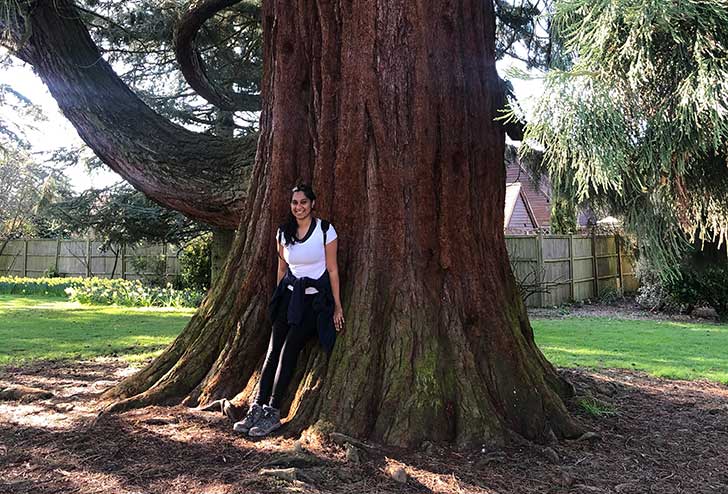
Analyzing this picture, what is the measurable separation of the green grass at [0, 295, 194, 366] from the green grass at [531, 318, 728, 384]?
5.65 m

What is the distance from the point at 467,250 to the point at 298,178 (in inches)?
51.9

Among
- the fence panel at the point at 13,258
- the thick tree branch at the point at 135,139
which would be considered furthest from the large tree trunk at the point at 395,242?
the fence panel at the point at 13,258

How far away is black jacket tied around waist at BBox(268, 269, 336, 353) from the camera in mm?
3736

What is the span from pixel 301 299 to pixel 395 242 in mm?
714

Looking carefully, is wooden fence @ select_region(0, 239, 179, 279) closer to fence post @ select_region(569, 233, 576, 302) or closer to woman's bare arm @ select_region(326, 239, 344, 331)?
fence post @ select_region(569, 233, 576, 302)

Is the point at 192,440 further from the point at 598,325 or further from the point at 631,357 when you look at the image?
the point at 598,325

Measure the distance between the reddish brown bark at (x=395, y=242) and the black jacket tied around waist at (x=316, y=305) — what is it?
0.11 m

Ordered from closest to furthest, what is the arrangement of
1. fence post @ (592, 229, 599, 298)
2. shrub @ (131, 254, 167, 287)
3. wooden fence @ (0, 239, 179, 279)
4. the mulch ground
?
the mulch ground → fence post @ (592, 229, 599, 298) → shrub @ (131, 254, 167, 287) → wooden fence @ (0, 239, 179, 279)

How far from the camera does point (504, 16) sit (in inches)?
Answer: 303

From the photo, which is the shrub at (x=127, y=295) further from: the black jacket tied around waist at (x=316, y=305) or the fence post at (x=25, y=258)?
the black jacket tied around waist at (x=316, y=305)

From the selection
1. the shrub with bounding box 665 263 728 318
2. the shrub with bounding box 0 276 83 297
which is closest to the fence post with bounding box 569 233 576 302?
the shrub with bounding box 665 263 728 318

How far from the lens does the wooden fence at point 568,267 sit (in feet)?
49.9

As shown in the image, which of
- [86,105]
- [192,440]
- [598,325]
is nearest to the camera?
[192,440]

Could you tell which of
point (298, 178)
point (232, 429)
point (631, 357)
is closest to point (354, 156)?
point (298, 178)
